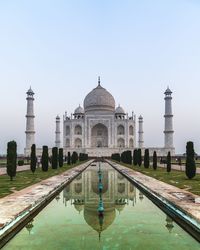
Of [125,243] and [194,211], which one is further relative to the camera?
[194,211]

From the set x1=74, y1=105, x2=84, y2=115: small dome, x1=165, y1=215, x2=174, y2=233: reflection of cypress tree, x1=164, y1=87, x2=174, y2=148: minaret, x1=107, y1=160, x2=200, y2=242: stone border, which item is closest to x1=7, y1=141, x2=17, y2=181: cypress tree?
x1=107, y1=160, x2=200, y2=242: stone border

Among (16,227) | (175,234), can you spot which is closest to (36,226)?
(16,227)

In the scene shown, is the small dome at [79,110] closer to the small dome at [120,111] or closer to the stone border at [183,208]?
the small dome at [120,111]

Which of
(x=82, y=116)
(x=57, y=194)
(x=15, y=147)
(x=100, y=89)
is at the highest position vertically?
(x=100, y=89)

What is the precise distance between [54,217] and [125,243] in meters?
2.02

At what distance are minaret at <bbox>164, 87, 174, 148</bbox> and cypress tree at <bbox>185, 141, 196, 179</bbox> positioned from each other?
3248cm

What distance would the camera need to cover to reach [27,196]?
7523mm

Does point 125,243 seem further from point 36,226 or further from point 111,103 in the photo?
point 111,103

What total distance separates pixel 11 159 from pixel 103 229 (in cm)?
873

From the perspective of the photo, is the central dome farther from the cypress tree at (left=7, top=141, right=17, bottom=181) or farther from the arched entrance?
the cypress tree at (left=7, top=141, right=17, bottom=181)

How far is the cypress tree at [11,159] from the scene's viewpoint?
12.4m

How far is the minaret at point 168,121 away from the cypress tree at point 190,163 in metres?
32.5

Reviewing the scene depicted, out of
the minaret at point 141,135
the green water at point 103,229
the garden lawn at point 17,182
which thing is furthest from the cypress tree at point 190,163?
the minaret at point 141,135

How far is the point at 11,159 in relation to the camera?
12.8 metres
